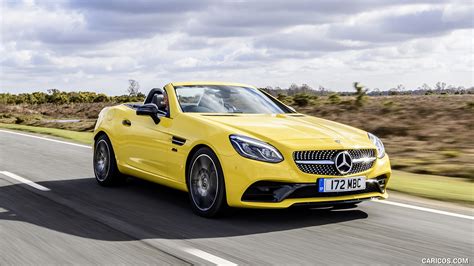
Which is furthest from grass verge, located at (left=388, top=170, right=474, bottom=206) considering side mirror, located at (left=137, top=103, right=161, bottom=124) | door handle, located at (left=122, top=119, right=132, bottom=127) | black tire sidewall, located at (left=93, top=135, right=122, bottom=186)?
black tire sidewall, located at (left=93, top=135, right=122, bottom=186)

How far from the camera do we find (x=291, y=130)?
6684 mm

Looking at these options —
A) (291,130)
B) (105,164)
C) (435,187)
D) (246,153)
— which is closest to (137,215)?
(246,153)

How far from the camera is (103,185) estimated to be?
29.9 feet

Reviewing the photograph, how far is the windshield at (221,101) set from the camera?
7586 mm

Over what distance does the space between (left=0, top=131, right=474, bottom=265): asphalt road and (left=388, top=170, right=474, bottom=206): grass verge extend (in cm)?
121

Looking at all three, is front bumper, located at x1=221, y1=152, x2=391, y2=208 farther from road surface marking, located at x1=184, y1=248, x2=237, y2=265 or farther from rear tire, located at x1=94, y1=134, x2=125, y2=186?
rear tire, located at x1=94, y1=134, x2=125, y2=186

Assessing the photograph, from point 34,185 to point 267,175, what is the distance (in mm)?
4358

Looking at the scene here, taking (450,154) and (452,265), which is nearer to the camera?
(452,265)

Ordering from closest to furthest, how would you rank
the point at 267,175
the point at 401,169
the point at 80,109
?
the point at 267,175
the point at 401,169
the point at 80,109

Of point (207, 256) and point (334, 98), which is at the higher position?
point (334, 98)

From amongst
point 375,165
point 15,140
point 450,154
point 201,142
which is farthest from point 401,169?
point 15,140

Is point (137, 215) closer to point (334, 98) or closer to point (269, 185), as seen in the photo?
point (269, 185)

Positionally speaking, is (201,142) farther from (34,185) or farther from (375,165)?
(34,185)

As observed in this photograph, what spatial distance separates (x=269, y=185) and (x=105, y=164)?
362cm
